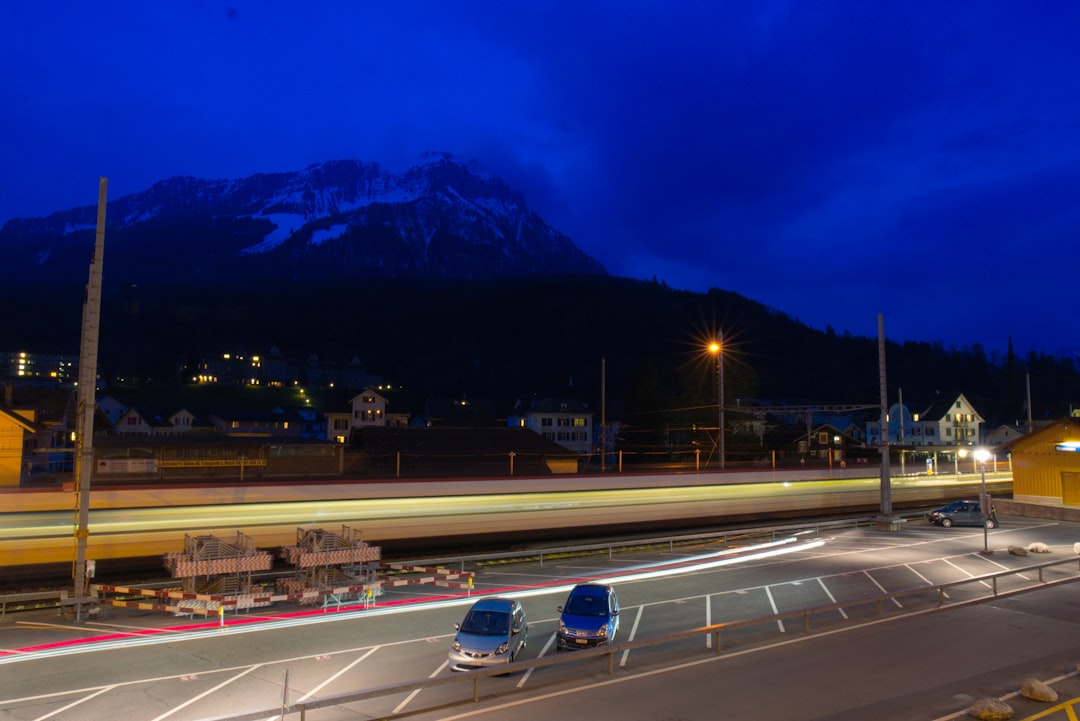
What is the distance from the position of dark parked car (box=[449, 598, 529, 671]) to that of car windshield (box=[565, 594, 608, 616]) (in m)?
1.23

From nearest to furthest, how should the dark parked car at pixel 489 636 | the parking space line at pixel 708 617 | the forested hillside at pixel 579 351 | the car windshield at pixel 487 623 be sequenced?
1. the dark parked car at pixel 489 636
2. the car windshield at pixel 487 623
3. the parking space line at pixel 708 617
4. the forested hillside at pixel 579 351

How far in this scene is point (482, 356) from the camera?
17812 centimetres

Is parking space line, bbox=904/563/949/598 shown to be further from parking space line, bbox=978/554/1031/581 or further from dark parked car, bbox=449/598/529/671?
dark parked car, bbox=449/598/529/671

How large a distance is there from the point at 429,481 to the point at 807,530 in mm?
18745

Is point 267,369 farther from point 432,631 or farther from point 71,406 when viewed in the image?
point 432,631

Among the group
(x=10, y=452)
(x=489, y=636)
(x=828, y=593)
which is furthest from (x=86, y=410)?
(x=828, y=593)

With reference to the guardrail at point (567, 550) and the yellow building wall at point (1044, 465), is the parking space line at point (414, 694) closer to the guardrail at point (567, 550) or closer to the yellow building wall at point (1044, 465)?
the guardrail at point (567, 550)

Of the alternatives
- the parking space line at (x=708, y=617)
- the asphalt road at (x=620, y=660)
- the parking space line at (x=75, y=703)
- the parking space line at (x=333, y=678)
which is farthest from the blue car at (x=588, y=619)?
the parking space line at (x=75, y=703)

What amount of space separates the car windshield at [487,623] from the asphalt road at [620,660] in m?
0.84

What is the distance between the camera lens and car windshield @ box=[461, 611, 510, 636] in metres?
12.5

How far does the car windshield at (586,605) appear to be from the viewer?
45.5 ft

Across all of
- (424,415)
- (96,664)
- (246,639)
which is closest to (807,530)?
(246,639)

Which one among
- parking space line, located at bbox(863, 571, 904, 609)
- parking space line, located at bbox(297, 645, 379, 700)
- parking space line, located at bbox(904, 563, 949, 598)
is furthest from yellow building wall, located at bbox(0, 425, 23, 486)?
parking space line, located at bbox(904, 563, 949, 598)

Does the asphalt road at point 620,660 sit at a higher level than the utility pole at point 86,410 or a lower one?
lower
